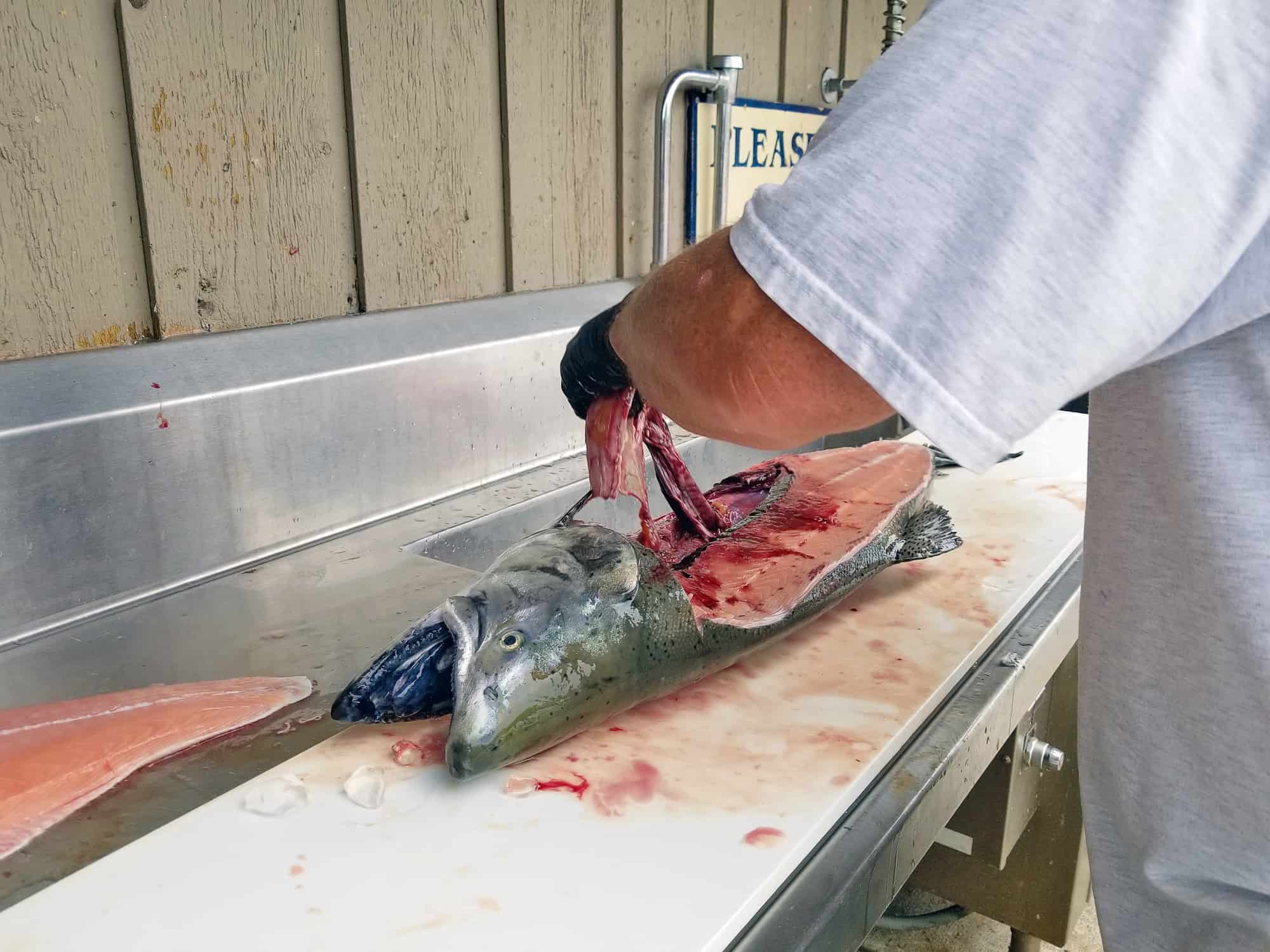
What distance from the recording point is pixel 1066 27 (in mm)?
772

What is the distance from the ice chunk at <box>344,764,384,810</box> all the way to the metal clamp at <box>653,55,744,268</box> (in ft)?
6.75

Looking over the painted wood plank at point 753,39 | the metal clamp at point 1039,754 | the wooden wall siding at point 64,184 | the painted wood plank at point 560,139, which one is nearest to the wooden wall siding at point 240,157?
the wooden wall siding at point 64,184

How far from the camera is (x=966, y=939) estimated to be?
2.93 meters

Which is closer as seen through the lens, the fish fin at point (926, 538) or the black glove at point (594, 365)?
the black glove at point (594, 365)

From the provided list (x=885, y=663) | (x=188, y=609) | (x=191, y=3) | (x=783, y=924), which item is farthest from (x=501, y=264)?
(x=783, y=924)

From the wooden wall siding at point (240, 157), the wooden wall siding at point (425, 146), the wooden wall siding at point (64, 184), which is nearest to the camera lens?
the wooden wall siding at point (64, 184)

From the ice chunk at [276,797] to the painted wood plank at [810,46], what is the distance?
2.86 metres

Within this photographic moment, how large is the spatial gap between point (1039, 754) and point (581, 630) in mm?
1168

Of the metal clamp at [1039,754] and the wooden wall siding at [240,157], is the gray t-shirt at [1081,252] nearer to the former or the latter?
the metal clamp at [1039,754]

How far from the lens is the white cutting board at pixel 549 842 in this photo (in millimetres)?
1052

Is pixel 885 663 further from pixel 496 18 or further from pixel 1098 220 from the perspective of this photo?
pixel 496 18

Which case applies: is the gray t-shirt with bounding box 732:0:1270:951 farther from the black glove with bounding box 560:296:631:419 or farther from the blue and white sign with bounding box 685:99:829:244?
the blue and white sign with bounding box 685:99:829:244

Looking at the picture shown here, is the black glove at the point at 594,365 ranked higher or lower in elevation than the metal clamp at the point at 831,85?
lower

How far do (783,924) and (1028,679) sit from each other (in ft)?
2.62
